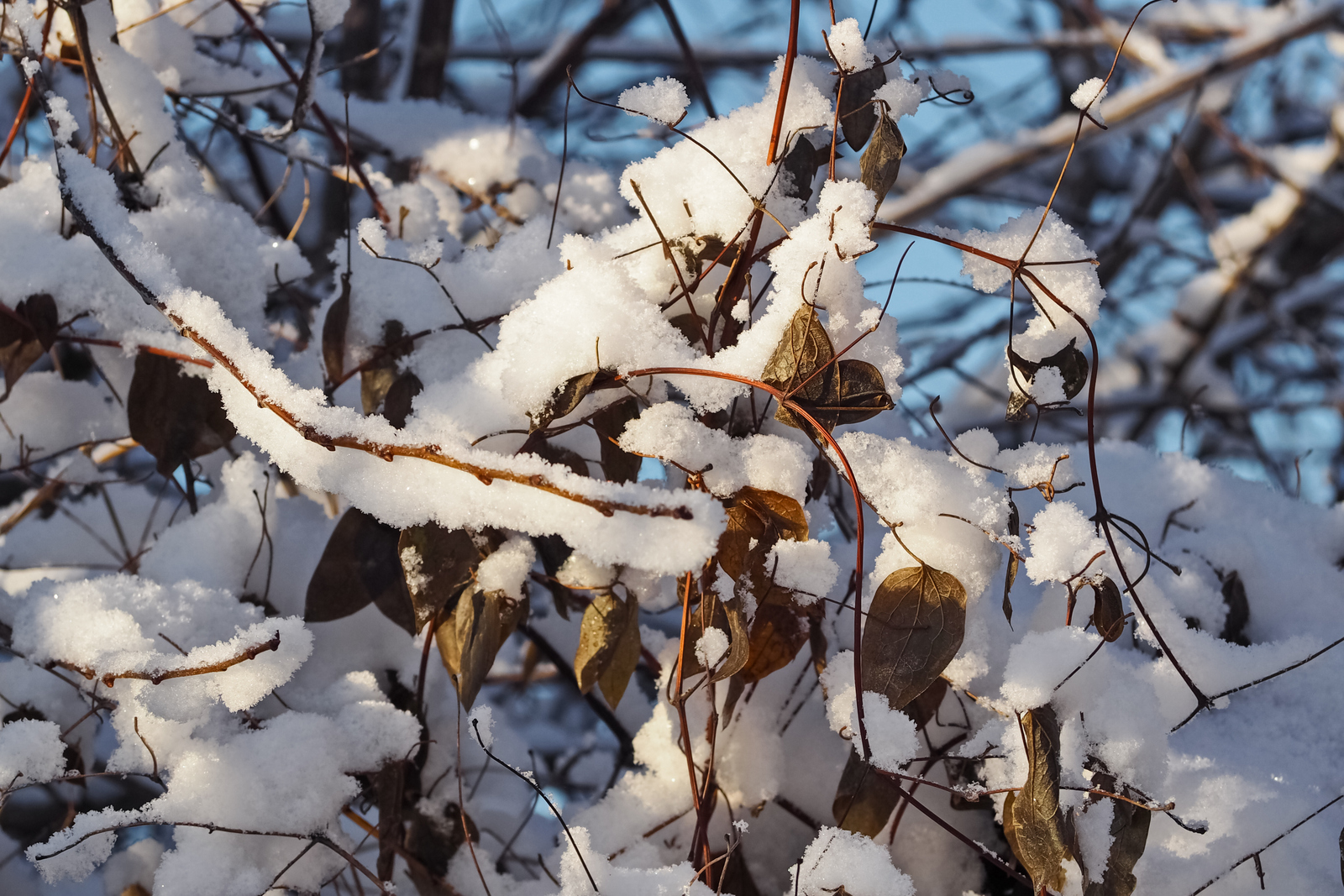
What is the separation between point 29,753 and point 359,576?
24cm

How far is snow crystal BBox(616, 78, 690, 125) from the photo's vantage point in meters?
0.58

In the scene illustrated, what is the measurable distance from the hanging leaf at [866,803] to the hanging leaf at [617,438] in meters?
0.25

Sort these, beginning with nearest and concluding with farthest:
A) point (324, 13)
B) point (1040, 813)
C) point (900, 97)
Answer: point (1040, 813)
point (900, 97)
point (324, 13)

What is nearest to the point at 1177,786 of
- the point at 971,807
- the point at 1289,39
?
the point at 971,807

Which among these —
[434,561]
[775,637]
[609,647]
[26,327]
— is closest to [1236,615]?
[775,637]

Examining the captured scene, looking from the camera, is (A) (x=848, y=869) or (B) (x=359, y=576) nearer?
(A) (x=848, y=869)

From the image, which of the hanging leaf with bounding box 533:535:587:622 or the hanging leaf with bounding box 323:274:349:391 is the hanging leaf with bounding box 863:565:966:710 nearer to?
the hanging leaf with bounding box 533:535:587:622

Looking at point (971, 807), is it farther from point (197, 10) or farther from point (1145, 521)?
point (197, 10)

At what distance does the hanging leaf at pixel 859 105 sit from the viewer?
0.61 metres

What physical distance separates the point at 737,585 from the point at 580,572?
0.38 feet

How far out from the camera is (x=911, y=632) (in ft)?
1.65

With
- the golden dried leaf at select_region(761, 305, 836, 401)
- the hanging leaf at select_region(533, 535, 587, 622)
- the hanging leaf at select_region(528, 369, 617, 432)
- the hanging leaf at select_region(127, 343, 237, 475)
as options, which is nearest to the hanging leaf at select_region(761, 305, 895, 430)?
the golden dried leaf at select_region(761, 305, 836, 401)

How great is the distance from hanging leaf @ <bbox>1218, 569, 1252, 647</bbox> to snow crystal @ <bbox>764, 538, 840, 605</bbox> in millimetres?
466

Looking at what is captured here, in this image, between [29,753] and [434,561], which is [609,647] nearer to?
[434,561]
